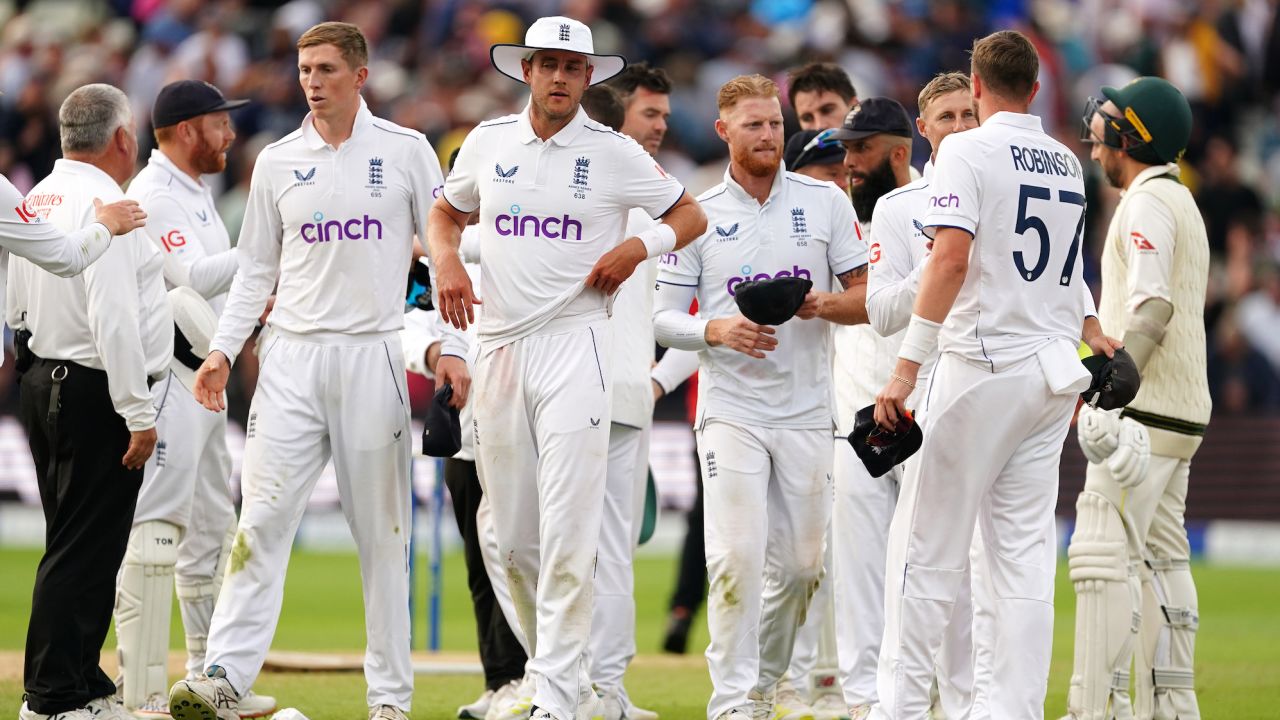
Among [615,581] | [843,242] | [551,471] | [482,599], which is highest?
[843,242]

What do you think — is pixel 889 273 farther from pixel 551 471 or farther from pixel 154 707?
pixel 154 707

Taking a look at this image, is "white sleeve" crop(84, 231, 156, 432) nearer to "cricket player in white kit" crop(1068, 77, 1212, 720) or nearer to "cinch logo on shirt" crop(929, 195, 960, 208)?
"cinch logo on shirt" crop(929, 195, 960, 208)

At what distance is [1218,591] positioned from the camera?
51.4 feet

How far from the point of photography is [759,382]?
7.95 m

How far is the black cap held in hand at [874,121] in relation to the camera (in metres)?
8.45

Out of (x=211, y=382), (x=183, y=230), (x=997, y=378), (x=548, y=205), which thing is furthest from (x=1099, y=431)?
(x=183, y=230)

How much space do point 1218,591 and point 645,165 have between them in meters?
10.2

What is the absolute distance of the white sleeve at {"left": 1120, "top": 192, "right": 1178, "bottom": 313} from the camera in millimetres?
8133

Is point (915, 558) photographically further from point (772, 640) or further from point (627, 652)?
point (627, 652)

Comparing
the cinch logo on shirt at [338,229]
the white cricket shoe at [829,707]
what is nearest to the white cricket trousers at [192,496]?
the cinch logo on shirt at [338,229]

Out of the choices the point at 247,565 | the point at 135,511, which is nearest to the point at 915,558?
the point at 247,565

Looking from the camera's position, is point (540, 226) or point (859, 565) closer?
point (540, 226)

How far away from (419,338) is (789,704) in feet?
8.70

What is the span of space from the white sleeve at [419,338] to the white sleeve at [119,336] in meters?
1.78
